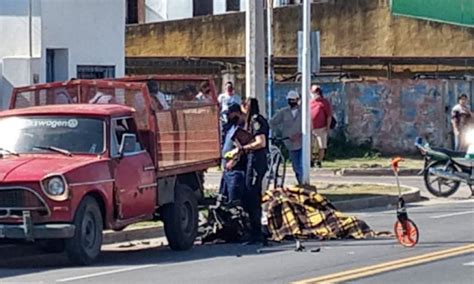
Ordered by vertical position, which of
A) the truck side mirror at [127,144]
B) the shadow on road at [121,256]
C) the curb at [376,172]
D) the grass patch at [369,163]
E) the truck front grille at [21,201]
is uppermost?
the truck side mirror at [127,144]

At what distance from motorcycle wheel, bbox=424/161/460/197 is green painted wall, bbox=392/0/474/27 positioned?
→ 59.4 feet

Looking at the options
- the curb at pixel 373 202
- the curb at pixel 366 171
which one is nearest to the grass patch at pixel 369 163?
the curb at pixel 366 171

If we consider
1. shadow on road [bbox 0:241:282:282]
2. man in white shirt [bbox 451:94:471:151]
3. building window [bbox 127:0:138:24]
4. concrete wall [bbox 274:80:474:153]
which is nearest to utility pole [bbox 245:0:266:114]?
shadow on road [bbox 0:241:282:282]

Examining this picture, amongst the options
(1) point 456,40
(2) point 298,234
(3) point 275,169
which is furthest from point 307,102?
(1) point 456,40

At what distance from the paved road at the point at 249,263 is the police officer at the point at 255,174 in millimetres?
374

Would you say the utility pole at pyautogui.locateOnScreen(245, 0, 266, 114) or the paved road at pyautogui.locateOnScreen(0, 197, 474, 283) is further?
the utility pole at pyautogui.locateOnScreen(245, 0, 266, 114)

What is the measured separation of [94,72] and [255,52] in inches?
269

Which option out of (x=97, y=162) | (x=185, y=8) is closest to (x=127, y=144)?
(x=97, y=162)

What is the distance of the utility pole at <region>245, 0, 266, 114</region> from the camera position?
2206 centimetres

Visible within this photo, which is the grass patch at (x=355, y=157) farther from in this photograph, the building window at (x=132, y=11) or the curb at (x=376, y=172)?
the building window at (x=132, y=11)

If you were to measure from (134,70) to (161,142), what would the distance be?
21.9m

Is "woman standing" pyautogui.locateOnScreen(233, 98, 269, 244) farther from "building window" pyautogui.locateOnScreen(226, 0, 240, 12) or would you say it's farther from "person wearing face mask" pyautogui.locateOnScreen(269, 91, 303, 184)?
"building window" pyautogui.locateOnScreen(226, 0, 240, 12)

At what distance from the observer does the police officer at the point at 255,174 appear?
57.4 ft

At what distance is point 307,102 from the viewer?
23.2 metres
